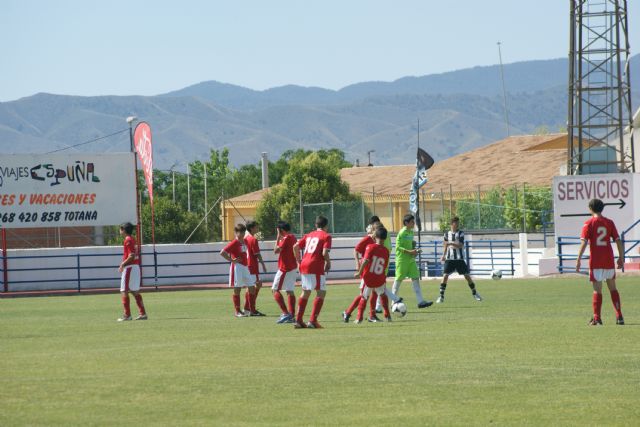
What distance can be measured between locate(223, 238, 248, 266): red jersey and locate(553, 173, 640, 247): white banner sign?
18380 mm

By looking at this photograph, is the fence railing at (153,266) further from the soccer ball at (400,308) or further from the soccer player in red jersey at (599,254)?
the soccer player in red jersey at (599,254)

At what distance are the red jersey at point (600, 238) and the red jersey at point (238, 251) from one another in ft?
24.9

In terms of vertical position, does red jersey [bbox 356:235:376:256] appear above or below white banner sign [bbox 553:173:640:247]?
below

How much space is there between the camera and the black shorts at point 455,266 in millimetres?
27266

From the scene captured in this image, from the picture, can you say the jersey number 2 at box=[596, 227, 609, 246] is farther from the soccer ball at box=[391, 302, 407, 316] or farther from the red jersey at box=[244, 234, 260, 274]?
the red jersey at box=[244, 234, 260, 274]

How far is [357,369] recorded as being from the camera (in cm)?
1338

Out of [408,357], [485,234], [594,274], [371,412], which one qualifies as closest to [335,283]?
[485,234]

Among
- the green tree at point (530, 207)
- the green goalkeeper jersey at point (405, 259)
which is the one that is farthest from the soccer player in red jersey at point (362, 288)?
the green tree at point (530, 207)

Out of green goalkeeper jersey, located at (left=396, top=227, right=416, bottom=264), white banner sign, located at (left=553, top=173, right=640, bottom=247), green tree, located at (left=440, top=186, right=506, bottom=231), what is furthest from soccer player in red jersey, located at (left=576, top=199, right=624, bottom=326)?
green tree, located at (left=440, top=186, right=506, bottom=231)

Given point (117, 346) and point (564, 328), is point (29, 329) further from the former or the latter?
point (564, 328)

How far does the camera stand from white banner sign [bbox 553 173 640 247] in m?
39.4

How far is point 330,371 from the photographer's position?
43.5 ft

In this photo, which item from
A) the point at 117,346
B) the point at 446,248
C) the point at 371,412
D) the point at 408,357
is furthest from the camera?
the point at 446,248

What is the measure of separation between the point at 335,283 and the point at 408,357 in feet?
84.5
